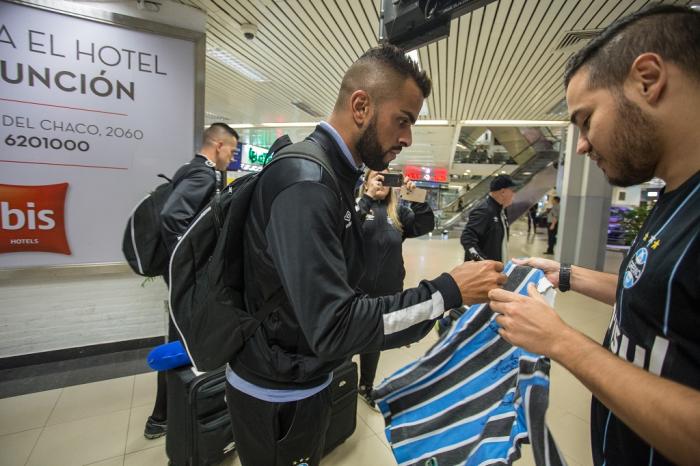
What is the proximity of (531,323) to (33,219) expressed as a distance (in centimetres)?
379

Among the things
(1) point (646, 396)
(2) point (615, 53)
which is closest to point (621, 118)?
(2) point (615, 53)

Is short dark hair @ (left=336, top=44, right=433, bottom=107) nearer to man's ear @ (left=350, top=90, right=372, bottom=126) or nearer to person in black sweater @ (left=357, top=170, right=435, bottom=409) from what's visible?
man's ear @ (left=350, top=90, right=372, bottom=126)

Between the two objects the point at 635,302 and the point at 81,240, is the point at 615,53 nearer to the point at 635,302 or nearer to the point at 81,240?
the point at 635,302

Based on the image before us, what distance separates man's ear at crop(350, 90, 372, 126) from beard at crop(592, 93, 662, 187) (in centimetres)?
63

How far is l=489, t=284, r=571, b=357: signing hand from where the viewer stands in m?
0.74

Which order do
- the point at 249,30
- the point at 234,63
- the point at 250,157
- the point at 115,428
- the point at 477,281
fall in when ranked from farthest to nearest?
the point at 250,157 → the point at 234,63 → the point at 249,30 → the point at 115,428 → the point at 477,281

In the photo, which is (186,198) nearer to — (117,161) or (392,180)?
(392,180)

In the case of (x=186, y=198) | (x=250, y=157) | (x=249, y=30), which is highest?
(x=249, y=30)

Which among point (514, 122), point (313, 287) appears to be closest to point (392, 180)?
point (313, 287)

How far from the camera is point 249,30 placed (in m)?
4.28

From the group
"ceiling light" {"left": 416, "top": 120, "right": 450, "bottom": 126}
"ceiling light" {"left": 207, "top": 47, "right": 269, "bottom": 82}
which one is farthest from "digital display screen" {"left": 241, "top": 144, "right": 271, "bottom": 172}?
"ceiling light" {"left": 416, "top": 120, "right": 450, "bottom": 126}

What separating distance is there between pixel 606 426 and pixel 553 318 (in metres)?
0.34

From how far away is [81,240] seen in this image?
3.09 m

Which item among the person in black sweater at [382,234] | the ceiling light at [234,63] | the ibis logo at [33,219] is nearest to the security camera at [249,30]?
the ceiling light at [234,63]
